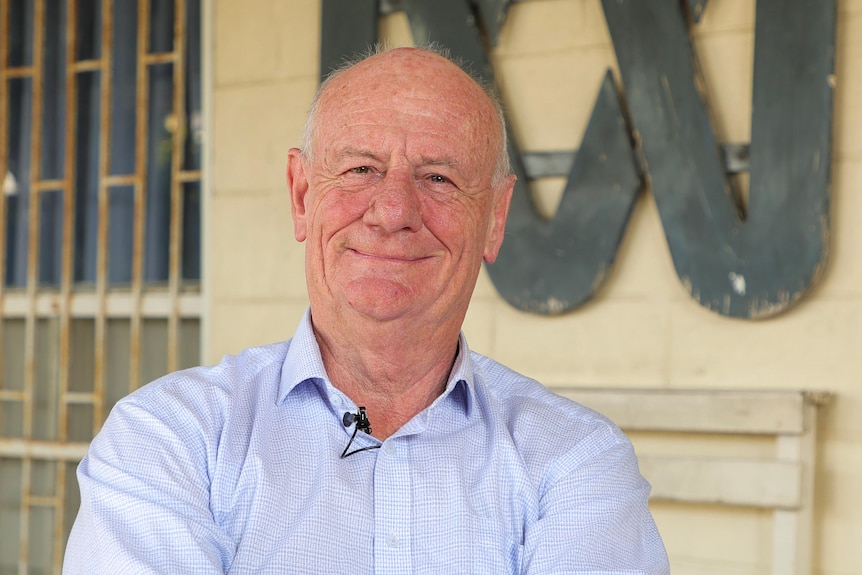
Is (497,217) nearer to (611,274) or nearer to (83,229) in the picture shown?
(611,274)

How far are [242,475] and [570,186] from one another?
5.16 feet

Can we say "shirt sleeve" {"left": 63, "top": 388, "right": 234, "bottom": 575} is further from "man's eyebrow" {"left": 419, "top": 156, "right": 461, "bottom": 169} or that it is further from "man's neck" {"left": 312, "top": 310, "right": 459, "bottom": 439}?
"man's eyebrow" {"left": 419, "top": 156, "right": 461, "bottom": 169}

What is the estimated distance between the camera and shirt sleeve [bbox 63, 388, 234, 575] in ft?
3.95

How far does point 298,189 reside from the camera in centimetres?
163

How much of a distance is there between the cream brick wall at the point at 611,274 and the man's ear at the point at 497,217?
1.09m

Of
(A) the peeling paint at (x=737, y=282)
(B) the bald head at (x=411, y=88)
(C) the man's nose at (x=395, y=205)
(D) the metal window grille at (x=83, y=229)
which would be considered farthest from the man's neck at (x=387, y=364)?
(D) the metal window grille at (x=83, y=229)

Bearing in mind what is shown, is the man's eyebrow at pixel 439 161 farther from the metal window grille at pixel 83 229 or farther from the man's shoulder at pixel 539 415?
the metal window grille at pixel 83 229

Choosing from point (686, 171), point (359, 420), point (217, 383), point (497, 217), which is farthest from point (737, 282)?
point (217, 383)

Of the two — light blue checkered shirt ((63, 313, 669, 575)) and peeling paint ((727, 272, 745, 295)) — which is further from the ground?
peeling paint ((727, 272, 745, 295))

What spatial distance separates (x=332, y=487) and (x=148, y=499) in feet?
0.80

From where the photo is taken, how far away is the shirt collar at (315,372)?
4.79ft

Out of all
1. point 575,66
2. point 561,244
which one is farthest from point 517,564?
point 575,66

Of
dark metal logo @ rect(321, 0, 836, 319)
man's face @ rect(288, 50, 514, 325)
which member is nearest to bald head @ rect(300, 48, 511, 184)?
man's face @ rect(288, 50, 514, 325)

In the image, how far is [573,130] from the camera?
276cm
